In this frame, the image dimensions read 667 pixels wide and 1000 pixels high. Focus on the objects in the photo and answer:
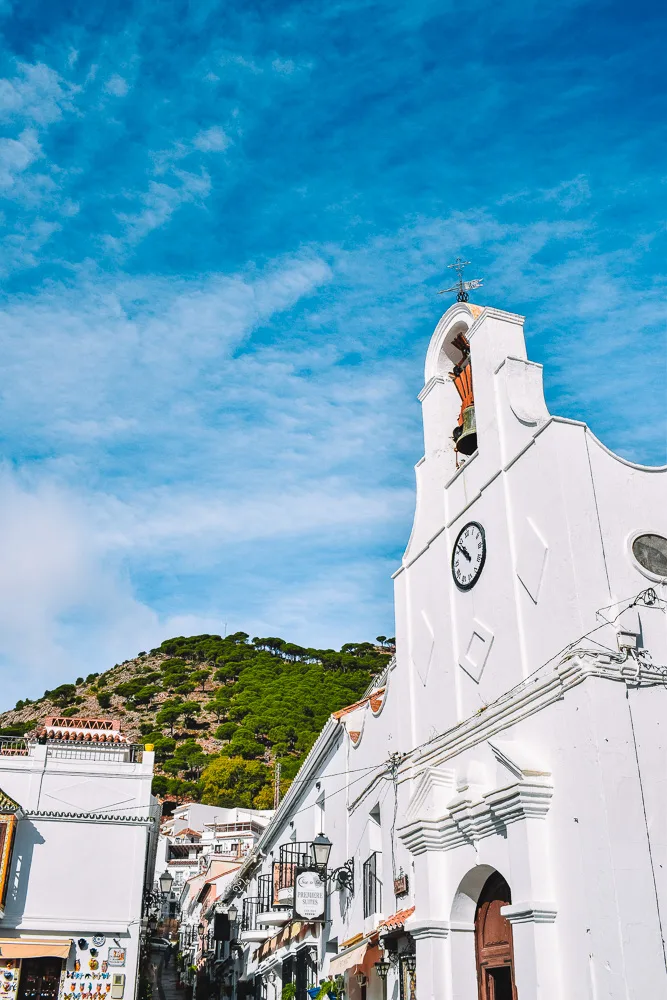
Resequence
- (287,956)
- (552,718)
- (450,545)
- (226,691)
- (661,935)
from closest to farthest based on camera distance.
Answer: (661,935) → (552,718) → (450,545) → (287,956) → (226,691)

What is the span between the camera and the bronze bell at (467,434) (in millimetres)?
15812

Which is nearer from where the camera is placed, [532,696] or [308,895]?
[532,696]

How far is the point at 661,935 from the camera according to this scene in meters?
9.32

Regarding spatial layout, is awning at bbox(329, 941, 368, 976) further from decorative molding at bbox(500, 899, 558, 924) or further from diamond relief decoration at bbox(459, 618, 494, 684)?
decorative molding at bbox(500, 899, 558, 924)

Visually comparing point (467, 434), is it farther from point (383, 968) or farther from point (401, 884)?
point (383, 968)

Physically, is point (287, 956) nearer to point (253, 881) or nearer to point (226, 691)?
point (253, 881)

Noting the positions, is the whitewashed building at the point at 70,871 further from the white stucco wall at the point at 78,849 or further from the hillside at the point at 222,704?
the hillside at the point at 222,704

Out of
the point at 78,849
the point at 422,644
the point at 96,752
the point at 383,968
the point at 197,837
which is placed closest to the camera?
the point at 383,968

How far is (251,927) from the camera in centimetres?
3125

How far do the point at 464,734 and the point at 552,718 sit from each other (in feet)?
9.21

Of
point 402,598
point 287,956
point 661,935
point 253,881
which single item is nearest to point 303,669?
point 253,881

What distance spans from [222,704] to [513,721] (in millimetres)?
96628

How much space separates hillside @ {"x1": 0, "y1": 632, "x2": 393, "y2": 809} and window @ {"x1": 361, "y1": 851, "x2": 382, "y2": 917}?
194 feet

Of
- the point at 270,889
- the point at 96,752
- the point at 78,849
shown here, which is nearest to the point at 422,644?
the point at 78,849
